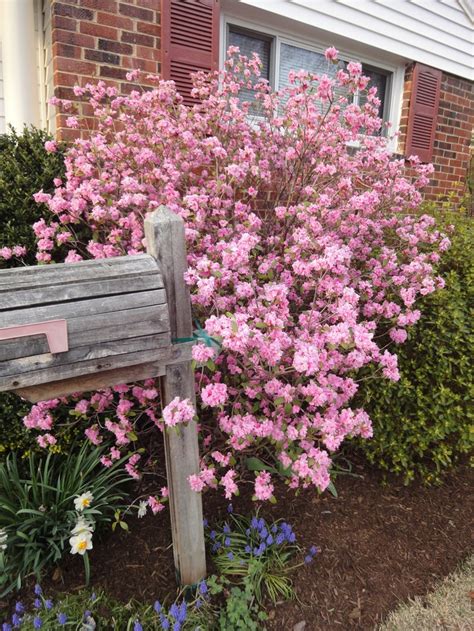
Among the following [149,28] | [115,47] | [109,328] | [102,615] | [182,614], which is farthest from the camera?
[149,28]

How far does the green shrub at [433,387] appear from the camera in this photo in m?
2.32

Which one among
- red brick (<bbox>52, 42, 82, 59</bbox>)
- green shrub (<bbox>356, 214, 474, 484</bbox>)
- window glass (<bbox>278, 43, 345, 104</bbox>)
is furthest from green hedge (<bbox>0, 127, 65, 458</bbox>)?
window glass (<bbox>278, 43, 345, 104</bbox>)

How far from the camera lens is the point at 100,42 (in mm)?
3258

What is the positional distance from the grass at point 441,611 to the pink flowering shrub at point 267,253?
2.18 feet

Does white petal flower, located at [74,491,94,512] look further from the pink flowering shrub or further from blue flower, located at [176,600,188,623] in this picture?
blue flower, located at [176,600,188,623]

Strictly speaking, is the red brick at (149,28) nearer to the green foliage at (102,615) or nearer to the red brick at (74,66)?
the red brick at (74,66)

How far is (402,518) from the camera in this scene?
7.83 feet

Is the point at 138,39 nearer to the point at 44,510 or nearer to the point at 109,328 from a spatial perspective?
the point at 109,328

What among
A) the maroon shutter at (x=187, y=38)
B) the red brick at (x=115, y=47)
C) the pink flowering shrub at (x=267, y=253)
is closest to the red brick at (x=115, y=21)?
the red brick at (x=115, y=47)

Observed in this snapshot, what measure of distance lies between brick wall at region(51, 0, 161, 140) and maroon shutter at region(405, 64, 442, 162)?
3.30m

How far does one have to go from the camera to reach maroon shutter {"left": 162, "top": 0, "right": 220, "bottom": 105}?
3523mm

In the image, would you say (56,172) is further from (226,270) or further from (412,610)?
(412,610)

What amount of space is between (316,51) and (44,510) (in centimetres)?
489

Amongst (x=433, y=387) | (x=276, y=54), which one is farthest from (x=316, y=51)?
(x=433, y=387)
